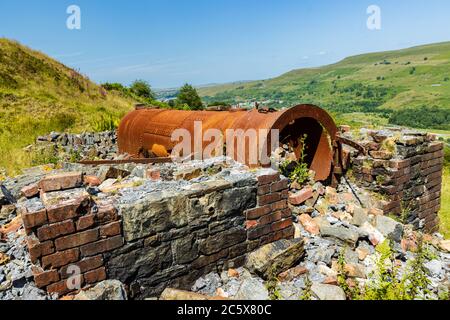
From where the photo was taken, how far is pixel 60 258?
2.24 m

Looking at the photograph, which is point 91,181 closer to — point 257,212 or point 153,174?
point 153,174

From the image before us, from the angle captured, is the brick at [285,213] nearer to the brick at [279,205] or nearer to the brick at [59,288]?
the brick at [279,205]

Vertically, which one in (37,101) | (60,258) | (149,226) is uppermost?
(37,101)

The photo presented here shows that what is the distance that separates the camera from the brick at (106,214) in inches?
91.5

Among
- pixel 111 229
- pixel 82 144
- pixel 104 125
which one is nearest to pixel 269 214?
pixel 111 229

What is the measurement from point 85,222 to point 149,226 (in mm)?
484

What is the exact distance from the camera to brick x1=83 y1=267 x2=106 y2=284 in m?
2.34

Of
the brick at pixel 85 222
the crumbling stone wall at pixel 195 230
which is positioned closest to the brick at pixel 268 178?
the crumbling stone wall at pixel 195 230

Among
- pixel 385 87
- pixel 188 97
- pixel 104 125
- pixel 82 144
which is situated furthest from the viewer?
pixel 385 87

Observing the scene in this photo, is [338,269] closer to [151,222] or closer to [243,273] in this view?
[243,273]

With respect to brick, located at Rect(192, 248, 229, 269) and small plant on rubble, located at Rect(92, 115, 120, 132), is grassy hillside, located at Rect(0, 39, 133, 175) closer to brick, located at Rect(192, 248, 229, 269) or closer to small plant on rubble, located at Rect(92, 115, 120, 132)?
small plant on rubble, located at Rect(92, 115, 120, 132)

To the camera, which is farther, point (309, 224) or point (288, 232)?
point (309, 224)

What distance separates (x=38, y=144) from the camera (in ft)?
31.4

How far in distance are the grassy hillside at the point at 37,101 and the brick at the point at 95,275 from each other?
6236 mm
